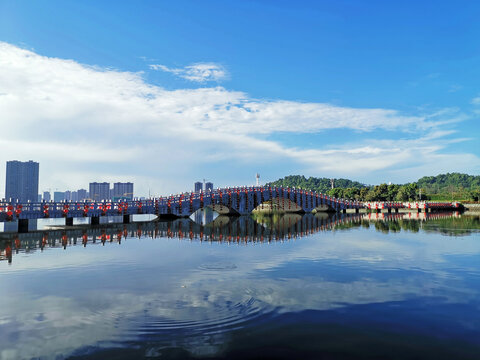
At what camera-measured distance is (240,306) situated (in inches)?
356

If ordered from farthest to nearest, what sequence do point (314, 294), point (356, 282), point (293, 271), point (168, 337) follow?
point (293, 271)
point (356, 282)
point (314, 294)
point (168, 337)

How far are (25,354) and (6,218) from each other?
28.3 metres

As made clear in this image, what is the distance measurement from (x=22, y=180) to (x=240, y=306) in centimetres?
19131

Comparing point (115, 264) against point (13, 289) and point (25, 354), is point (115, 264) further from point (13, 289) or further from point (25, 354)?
point (25, 354)

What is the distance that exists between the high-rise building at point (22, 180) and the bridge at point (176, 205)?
13536cm

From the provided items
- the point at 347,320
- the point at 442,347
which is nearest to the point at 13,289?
the point at 347,320

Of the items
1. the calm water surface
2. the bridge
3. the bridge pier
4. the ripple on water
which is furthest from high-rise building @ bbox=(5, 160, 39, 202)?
the ripple on water

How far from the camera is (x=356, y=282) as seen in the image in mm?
11852

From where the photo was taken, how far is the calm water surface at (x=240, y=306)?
6.70m

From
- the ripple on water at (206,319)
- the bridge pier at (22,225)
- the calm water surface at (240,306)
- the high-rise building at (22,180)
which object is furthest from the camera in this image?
→ the high-rise building at (22,180)

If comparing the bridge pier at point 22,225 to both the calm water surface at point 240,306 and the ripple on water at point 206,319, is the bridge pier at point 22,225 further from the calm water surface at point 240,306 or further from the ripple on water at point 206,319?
the ripple on water at point 206,319

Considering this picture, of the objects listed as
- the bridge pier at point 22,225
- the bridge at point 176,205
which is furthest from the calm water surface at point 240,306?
the bridge at point 176,205

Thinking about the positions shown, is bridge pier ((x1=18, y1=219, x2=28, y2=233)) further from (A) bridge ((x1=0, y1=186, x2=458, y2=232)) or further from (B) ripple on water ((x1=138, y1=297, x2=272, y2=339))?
(B) ripple on water ((x1=138, y1=297, x2=272, y2=339))

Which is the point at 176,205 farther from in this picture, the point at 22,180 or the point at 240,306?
the point at 22,180
